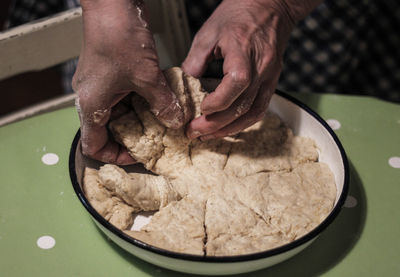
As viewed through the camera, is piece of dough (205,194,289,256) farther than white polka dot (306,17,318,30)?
No

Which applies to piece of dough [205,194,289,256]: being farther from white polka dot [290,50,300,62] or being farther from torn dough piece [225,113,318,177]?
white polka dot [290,50,300,62]

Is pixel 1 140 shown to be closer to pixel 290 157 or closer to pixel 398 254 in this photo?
pixel 290 157

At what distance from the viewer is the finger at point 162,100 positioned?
1099 millimetres

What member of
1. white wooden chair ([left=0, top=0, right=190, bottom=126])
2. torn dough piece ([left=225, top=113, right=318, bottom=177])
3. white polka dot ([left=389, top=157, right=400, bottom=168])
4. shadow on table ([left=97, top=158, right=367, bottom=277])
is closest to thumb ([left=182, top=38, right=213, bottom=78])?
torn dough piece ([left=225, top=113, right=318, bottom=177])

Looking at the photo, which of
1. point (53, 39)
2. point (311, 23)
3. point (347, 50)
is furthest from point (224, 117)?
point (347, 50)

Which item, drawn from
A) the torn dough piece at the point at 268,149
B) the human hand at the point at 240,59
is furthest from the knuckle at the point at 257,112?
the torn dough piece at the point at 268,149

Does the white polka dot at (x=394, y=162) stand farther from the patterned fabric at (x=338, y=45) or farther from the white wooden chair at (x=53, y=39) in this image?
the white wooden chair at (x=53, y=39)

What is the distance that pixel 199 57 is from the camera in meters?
1.35

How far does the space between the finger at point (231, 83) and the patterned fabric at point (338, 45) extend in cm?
79

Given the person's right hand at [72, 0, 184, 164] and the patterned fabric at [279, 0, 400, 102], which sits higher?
the person's right hand at [72, 0, 184, 164]

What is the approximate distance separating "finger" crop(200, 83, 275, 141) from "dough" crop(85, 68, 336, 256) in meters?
0.09

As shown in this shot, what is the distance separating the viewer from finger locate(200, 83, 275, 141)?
1305 millimetres

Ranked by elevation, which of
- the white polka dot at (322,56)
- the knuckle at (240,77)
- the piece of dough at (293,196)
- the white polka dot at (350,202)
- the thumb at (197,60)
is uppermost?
the knuckle at (240,77)

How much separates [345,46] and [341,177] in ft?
3.57
